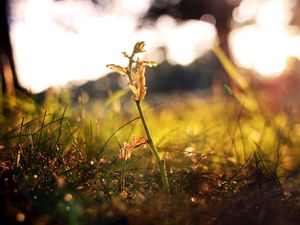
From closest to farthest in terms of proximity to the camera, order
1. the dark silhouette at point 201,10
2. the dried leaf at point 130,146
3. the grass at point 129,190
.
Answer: the grass at point 129,190, the dried leaf at point 130,146, the dark silhouette at point 201,10


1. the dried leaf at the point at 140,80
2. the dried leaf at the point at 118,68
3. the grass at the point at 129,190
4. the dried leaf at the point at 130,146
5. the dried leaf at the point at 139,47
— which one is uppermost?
the dried leaf at the point at 139,47

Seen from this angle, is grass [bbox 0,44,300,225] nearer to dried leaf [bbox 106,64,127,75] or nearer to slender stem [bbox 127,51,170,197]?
slender stem [bbox 127,51,170,197]

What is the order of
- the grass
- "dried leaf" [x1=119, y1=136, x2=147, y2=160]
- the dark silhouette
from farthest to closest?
the dark silhouette < "dried leaf" [x1=119, y1=136, x2=147, y2=160] < the grass

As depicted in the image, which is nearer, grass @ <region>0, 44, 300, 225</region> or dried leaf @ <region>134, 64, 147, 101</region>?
grass @ <region>0, 44, 300, 225</region>

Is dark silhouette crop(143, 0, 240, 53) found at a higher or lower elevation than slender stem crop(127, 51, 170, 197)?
higher

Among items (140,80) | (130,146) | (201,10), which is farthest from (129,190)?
(201,10)

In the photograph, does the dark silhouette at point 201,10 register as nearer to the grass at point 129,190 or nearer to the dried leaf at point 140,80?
the grass at point 129,190

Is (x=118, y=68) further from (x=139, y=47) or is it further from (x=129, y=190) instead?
(x=129, y=190)

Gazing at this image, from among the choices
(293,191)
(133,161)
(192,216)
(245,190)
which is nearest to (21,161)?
(133,161)

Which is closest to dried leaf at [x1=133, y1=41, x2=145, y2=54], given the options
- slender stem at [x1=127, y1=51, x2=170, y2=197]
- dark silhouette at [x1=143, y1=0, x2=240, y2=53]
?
slender stem at [x1=127, y1=51, x2=170, y2=197]

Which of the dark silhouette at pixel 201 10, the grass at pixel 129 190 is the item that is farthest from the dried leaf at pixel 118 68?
the dark silhouette at pixel 201 10

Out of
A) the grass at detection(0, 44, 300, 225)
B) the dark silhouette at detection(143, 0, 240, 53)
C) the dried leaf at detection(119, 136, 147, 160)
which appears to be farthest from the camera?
the dark silhouette at detection(143, 0, 240, 53)

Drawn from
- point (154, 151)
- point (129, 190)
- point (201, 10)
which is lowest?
point (129, 190)
